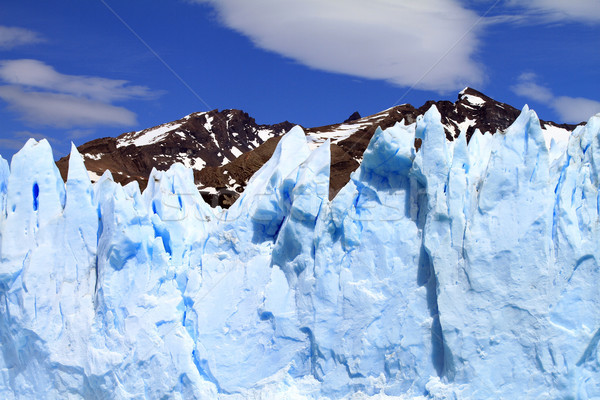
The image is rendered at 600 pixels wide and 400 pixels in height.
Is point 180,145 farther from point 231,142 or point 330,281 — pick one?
point 330,281

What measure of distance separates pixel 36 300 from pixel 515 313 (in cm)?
935

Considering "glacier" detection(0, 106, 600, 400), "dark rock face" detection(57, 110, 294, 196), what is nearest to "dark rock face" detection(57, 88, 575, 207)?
"dark rock face" detection(57, 110, 294, 196)

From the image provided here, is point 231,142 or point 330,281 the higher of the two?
point 231,142

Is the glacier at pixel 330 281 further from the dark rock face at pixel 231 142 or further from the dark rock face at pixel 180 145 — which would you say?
the dark rock face at pixel 180 145

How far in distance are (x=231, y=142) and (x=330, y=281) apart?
78680 millimetres

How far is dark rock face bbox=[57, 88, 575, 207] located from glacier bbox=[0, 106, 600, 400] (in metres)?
23.0

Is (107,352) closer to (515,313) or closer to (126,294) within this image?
(126,294)

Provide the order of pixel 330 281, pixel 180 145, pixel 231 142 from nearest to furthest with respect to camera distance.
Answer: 1. pixel 330 281
2. pixel 180 145
3. pixel 231 142

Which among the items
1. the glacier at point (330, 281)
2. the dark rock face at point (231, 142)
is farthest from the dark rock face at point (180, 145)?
the glacier at point (330, 281)

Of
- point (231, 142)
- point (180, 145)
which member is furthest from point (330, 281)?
point (231, 142)

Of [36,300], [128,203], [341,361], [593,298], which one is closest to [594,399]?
[593,298]

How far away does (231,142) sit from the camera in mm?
90375

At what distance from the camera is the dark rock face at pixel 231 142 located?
48.5m

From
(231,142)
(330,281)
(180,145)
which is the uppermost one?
(231,142)
